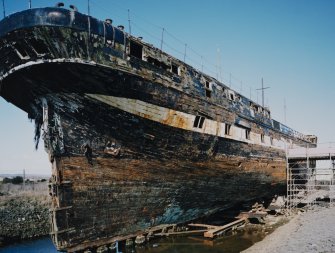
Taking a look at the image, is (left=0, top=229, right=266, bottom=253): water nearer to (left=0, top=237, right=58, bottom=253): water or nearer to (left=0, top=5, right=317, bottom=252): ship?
(left=0, top=237, right=58, bottom=253): water

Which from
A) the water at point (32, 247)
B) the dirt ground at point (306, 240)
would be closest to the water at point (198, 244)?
the water at point (32, 247)

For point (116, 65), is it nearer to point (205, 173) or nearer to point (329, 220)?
point (205, 173)

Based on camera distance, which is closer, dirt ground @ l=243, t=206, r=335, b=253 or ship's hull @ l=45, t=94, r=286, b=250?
dirt ground @ l=243, t=206, r=335, b=253

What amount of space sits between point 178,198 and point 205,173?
177 centimetres

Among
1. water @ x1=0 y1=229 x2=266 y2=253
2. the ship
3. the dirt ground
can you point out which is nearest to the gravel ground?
water @ x1=0 y1=229 x2=266 y2=253

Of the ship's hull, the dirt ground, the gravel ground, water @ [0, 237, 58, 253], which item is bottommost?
water @ [0, 237, 58, 253]

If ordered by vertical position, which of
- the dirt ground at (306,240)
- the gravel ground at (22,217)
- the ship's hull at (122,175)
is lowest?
the gravel ground at (22,217)

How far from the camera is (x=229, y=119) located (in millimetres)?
14562

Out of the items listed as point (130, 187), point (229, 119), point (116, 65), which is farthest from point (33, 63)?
point (229, 119)

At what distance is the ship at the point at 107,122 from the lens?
28.0ft

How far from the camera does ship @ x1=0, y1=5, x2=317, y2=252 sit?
8531 mm

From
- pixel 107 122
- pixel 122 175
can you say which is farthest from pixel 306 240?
pixel 107 122

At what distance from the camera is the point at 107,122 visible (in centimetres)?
988

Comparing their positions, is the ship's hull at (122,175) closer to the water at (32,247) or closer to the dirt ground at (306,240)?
the dirt ground at (306,240)
